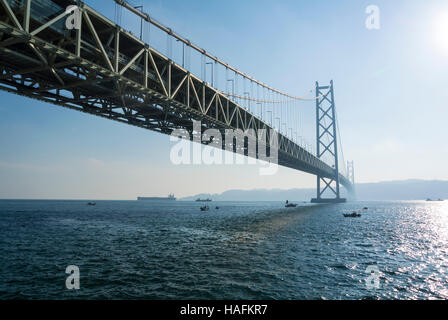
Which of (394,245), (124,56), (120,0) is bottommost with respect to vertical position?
(394,245)

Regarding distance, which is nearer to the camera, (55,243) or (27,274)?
(27,274)

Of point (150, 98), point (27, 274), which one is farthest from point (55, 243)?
point (150, 98)

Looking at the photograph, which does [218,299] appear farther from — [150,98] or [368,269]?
[150,98]

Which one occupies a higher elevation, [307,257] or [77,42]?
[77,42]
